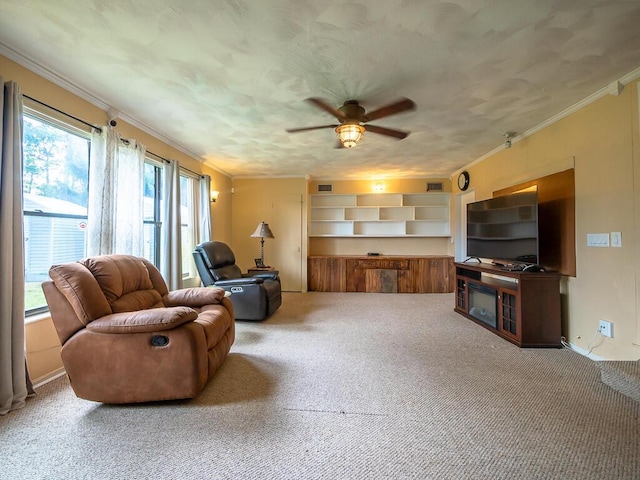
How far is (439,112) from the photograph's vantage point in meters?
3.02

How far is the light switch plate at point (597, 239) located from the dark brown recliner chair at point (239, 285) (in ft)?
11.6

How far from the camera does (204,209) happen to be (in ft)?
15.8

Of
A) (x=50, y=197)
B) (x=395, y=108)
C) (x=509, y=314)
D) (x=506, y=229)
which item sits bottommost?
(x=509, y=314)

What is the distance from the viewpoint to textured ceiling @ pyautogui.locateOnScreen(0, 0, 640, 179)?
167cm

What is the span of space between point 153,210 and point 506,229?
4.45 metres

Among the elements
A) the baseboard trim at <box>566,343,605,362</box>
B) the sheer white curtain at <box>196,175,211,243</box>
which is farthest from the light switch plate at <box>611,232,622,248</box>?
the sheer white curtain at <box>196,175,211,243</box>

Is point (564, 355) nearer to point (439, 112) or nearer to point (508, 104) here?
point (508, 104)

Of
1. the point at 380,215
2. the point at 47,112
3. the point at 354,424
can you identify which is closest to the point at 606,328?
the point at 354,424

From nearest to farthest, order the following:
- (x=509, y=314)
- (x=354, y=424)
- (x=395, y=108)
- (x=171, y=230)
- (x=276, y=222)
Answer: (x=354, y=424) → (x=395, y=108) → (x=509, y=314) → (x=171, y=230) → (x=276, y=222)

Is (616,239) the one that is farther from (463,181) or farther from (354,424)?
(463,181)

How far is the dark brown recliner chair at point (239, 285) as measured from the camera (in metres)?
3.79

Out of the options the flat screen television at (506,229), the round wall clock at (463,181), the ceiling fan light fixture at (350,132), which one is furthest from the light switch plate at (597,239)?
the round wall clock at (463,181)

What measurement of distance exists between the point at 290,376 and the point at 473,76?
283 cm

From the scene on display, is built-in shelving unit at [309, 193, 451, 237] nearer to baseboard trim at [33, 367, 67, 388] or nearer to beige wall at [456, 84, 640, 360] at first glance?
beige wall at [456, 84, 640, 360]
